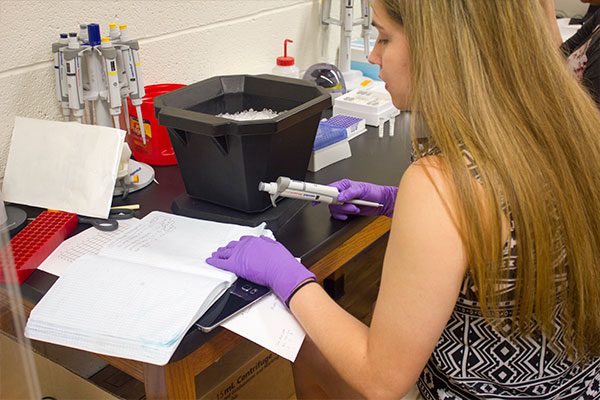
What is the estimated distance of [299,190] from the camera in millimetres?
1213

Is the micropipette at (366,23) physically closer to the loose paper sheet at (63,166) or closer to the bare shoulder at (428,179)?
the loose paper sheet at (63,166)

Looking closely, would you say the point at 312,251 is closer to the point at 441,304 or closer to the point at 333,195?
the point at 333,195

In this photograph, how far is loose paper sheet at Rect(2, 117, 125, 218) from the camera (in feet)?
4.18

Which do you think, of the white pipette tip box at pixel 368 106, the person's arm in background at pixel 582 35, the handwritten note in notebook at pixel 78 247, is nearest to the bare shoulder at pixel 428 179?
the handwritten note in notebook at pixel 78 247

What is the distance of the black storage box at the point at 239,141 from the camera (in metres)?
1.18

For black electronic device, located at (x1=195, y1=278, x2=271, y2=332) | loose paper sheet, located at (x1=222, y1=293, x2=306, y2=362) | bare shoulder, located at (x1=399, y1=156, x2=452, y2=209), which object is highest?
bare shoulder, located at (x1=399, y1=156, x2=452, y2=209)

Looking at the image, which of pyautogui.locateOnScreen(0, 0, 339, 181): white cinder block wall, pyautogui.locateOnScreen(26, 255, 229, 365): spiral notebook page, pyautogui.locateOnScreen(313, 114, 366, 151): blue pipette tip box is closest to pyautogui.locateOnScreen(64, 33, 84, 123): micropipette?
pyautogui.locateOnScreen(0, 0, 339, 181): white cinder block wall

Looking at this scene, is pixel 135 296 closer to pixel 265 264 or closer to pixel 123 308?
pixel 123 308

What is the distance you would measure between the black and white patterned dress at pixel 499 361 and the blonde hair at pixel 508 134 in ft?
0.20

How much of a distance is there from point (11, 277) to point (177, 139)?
2.32 ft

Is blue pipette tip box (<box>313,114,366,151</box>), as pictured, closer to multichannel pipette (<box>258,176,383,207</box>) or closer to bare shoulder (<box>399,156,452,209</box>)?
multichannel pipette (<box>258,176,383,207</box>)

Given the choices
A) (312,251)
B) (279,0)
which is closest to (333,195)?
(312,251)

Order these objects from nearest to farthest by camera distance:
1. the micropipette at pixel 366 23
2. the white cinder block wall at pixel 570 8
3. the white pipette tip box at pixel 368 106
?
the white pipette tip box at pixel 368 106 < the micropipette at pixel 366 23 < the white cinder block wall at pixel 570 8

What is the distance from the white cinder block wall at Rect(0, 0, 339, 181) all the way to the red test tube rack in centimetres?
29
